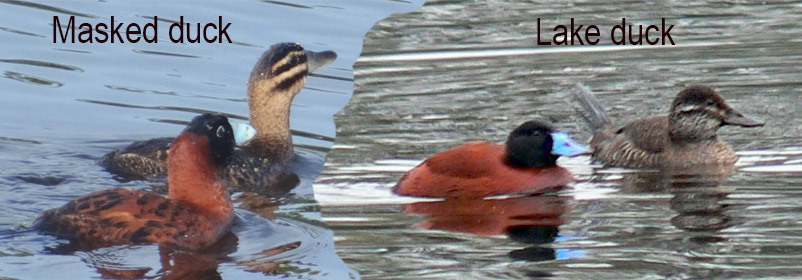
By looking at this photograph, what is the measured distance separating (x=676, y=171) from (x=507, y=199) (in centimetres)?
194

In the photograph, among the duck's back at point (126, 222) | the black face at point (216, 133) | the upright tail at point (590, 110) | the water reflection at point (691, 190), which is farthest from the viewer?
the upright tail at point (590, 110)

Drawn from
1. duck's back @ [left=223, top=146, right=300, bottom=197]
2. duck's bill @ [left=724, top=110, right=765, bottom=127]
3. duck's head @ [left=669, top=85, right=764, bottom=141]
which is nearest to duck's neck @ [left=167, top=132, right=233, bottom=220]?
duck's back @ [left=223, top=146, right=300, bottom=197]

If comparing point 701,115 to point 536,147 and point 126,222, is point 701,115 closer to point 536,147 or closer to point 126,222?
point 536,147

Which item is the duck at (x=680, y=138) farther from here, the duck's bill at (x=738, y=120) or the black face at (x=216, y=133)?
the black face at (x=216, y=133)

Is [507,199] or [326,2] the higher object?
[326,2]

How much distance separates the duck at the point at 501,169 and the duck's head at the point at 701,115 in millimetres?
1597

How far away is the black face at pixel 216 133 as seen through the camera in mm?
11828

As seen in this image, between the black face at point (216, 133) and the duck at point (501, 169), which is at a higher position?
the black face at point (216, 133)

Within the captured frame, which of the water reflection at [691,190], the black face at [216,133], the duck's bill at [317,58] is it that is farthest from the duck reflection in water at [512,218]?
the duck's bill at [317,58]

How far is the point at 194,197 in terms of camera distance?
1173 centimetres

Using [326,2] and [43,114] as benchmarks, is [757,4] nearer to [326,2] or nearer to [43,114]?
[326,2]

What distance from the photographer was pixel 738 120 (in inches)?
567

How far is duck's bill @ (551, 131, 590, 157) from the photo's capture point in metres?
13.1

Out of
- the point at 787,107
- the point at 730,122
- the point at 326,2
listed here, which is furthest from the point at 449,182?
the point at 326,2
